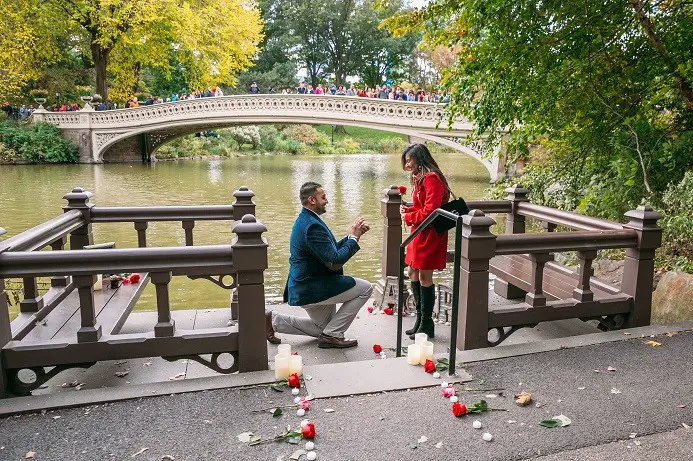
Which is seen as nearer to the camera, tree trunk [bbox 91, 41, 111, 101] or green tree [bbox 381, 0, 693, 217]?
green tree [bbox 381, 0, 693, 217]

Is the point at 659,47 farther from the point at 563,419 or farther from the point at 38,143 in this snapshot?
the point at 38,143

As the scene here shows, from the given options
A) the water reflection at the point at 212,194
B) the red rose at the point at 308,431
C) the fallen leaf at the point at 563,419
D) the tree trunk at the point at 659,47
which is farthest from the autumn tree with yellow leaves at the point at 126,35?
the fallen leaf at the point at 563,419

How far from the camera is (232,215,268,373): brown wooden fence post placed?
12.1 ft

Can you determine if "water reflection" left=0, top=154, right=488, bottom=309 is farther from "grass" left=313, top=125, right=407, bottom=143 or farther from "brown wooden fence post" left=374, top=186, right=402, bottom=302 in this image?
"grass" left=313, top=125, right=407, bottom=143

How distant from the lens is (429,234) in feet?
15.8

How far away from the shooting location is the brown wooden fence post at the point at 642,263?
4555 millimetres

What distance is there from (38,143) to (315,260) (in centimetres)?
2935

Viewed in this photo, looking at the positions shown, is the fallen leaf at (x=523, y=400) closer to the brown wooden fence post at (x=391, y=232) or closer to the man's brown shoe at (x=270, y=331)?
the man's brown shoe at (x=270, y=331)

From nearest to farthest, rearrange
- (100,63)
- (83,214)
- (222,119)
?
(83,214) < (222,119) < (100,63)

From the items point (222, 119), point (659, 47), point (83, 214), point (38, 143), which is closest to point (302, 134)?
point (222, 119)

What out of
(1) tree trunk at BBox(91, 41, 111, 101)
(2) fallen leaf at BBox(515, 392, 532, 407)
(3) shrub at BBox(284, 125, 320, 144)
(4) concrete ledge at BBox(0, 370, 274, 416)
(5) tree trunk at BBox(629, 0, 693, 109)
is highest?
(1) tree trunk at BBox(91, 41, 111, 101)

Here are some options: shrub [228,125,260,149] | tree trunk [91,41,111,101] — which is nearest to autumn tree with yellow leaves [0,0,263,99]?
tree trunk [91,41,111,101]

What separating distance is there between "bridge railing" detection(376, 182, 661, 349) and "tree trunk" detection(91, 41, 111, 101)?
31.1 meters

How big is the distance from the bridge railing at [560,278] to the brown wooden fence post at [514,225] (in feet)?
2.31
